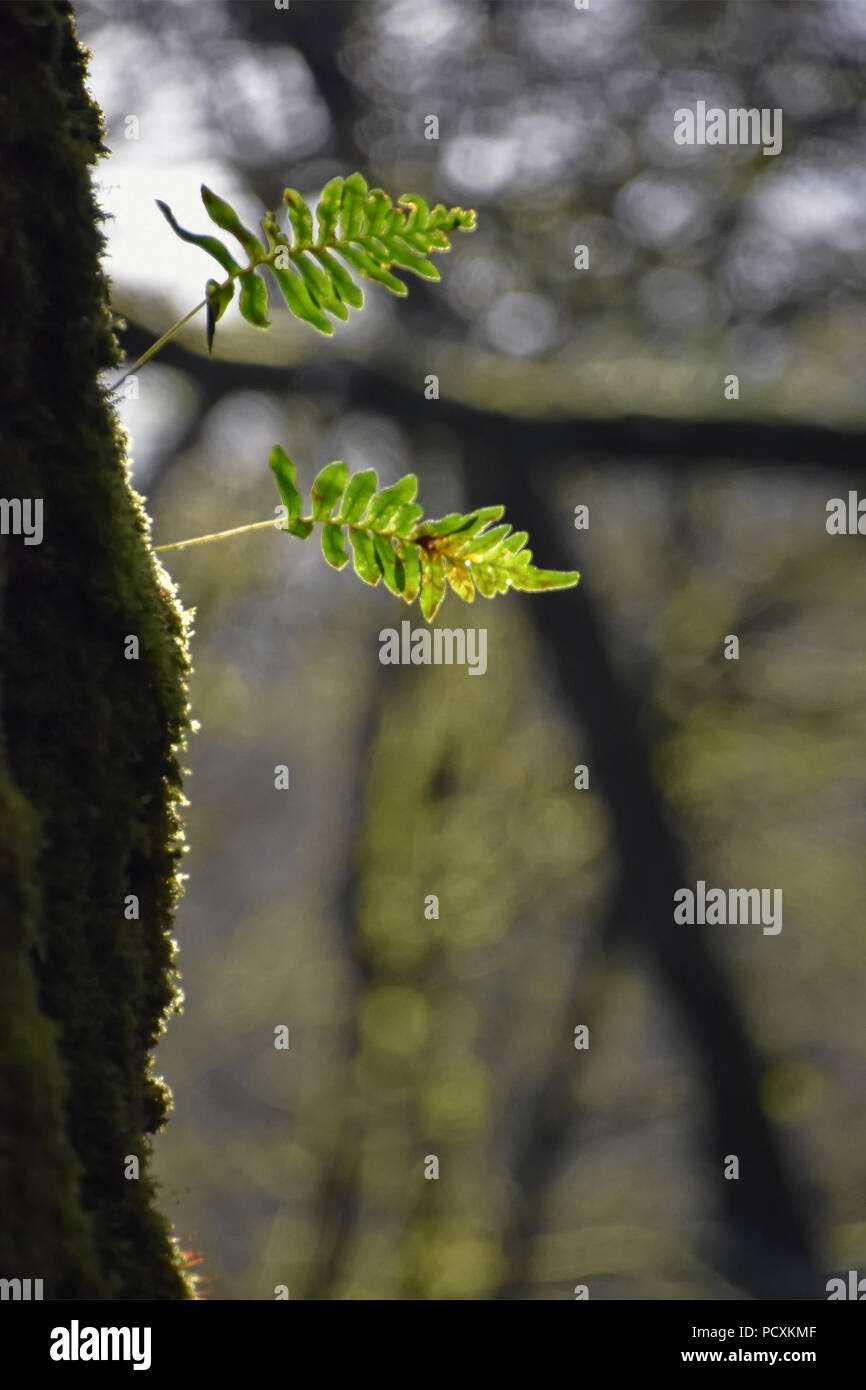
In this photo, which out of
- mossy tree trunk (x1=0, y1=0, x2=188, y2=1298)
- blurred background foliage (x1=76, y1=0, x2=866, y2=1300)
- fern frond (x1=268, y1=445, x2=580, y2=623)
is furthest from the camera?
blurred background foliage (x1=76, y1=0, x2=866, y2=1300)

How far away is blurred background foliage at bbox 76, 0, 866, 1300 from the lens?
7082 millimetres

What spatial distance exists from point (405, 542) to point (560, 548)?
223 inches

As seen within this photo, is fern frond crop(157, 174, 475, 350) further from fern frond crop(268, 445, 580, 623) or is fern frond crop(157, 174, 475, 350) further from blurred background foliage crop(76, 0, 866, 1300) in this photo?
blurred background foliage crop(76, 0, 866, 1300)

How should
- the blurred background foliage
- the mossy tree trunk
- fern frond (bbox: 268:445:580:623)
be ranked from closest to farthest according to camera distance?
the mossy tree trunk, fern frond (bbox: 268:445:580:623), the blurred background foliage

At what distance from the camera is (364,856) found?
28.2 ft

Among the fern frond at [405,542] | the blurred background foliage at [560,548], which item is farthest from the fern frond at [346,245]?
the blurred background foliage at [560,548]

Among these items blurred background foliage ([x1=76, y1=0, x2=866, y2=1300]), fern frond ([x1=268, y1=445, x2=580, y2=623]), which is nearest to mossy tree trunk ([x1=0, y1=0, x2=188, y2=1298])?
fern frond ([x1=268, y1=445, x2=580, y2=623])

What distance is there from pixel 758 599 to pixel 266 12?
17.5ft

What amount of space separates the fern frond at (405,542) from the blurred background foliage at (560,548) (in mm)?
4925

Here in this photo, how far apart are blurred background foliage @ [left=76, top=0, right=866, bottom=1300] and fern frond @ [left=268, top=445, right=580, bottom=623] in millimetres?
4925

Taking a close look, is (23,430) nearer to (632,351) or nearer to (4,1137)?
(4,1137)

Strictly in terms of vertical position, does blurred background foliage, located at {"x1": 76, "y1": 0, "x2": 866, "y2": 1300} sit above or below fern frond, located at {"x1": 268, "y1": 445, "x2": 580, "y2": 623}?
above

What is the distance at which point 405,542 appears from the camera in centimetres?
157

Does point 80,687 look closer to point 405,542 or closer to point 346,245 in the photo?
point 405,542
